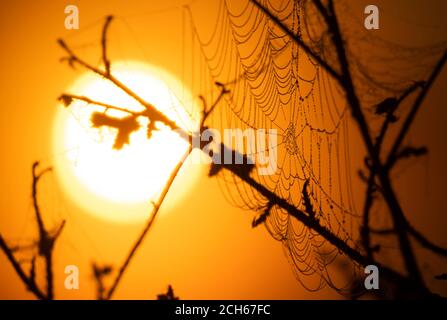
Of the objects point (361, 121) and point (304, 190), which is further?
point (361, 121)

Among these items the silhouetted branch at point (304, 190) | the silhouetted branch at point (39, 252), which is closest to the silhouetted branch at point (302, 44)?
the silhouetted branch at point (304, 190)

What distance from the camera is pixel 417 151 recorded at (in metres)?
6.11

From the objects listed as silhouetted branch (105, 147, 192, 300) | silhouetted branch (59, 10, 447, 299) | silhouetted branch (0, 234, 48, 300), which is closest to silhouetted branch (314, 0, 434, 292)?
silhouetted branch (59, 10, 447, 299)

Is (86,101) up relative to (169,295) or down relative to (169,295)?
up

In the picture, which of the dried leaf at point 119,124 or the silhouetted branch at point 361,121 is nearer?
the dried leaf at point 119,124

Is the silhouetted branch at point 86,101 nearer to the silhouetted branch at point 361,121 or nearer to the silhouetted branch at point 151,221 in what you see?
Result: the silhouetted branch at point 151,221

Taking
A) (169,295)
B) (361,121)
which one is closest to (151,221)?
(169,295)

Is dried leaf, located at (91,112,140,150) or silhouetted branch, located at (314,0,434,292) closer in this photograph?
dried leaf, located at (91,112,140,150)

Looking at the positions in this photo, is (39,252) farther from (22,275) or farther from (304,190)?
(304,190)

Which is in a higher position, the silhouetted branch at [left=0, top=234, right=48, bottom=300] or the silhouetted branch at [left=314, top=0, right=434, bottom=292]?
the silhouetted branch at [left=314, top=0, right=434, bottom=292]

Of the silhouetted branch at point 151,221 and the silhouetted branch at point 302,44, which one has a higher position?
the silhouetted branch at point 302,44

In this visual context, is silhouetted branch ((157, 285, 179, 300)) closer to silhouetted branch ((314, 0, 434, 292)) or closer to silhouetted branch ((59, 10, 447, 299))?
silhouetted branch ((59, 10, 447, 299))
